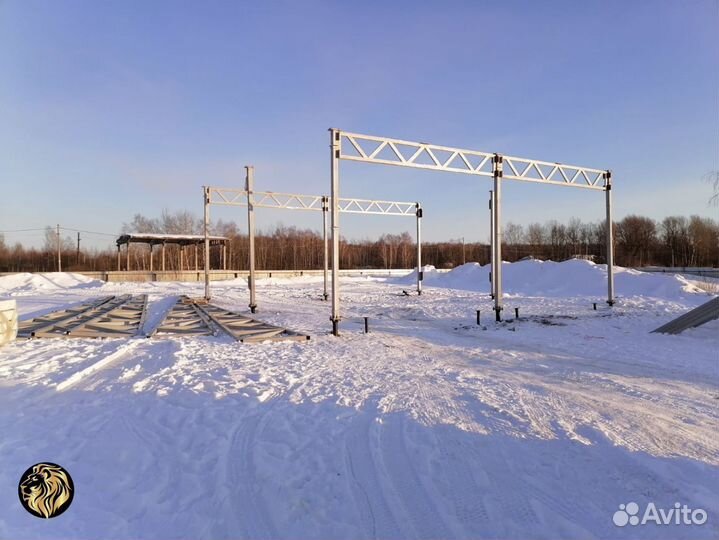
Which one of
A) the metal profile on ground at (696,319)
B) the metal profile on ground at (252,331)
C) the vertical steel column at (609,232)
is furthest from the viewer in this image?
the vertical steel column at (609,232)

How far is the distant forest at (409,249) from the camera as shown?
2795 inches

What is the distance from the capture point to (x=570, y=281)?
3189 centimetres

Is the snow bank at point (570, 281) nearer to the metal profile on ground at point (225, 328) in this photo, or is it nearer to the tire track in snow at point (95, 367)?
the metal profile on ground at point (225, 328)

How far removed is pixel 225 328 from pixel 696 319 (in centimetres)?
1428

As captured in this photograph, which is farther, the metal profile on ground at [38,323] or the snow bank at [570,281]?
the snow bank at [570,281]

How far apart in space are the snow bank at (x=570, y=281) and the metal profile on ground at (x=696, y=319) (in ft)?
45.1

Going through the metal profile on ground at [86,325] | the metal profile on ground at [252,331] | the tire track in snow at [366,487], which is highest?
the metal profile on ground at [86,325]

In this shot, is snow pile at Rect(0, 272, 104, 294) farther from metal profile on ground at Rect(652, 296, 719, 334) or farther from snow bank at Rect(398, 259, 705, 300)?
metal profile on ground at Rect(652, 296, 719, 334)

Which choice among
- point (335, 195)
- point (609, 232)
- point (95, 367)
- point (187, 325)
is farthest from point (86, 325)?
point (609, 232)

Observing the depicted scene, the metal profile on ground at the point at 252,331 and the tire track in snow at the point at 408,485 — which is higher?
the metal profile on ground at the point at 252,331

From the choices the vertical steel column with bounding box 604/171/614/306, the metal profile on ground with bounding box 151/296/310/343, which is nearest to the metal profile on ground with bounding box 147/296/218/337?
the metal profile on ground with bounding box 151/296/310/343

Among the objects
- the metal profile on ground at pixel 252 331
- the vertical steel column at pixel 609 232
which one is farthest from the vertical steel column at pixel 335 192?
the vertical steel column at pixel 609 232

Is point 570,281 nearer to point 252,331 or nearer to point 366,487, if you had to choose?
point 252,331

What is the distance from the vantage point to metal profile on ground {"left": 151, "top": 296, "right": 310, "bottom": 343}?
480 inches
